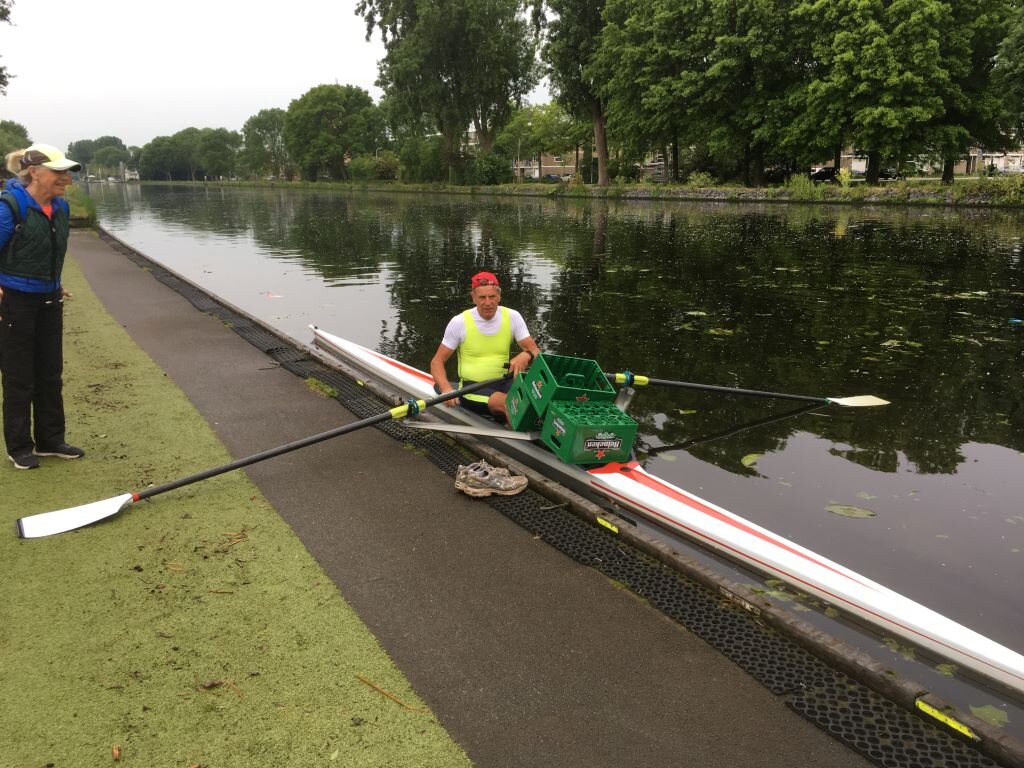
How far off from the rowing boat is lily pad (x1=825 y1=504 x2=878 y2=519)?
112 centimetres

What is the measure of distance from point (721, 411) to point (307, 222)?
110 ft

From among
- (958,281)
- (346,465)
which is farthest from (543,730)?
(958,281)

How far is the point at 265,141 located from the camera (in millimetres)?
158625

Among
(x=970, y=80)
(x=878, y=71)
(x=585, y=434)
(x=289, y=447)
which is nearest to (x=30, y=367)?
(x=289, y=447)

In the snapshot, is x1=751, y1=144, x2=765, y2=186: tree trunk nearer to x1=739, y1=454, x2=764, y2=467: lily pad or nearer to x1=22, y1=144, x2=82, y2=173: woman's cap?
x1=739, y1=454, x2=764, y2=467: lily pad

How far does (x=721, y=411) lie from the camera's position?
7859 millimetres

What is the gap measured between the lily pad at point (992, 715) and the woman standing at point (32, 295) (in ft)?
21.1

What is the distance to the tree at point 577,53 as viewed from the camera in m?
56.0

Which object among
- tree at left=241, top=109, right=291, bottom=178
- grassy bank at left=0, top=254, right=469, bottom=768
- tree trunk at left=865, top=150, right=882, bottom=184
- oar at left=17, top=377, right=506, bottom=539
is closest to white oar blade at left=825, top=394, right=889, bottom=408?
oar at left=17, top=377, right=506, bottom=539

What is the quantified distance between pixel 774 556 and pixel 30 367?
558 centimetres

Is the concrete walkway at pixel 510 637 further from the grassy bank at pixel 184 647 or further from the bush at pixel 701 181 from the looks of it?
the bush at pixel 701 181

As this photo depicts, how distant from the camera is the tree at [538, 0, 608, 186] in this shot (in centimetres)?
5603

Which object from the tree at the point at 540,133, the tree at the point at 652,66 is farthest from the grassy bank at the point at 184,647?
the tree at the point at 540,133

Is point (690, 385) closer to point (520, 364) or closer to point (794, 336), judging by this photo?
point (520, 364)
